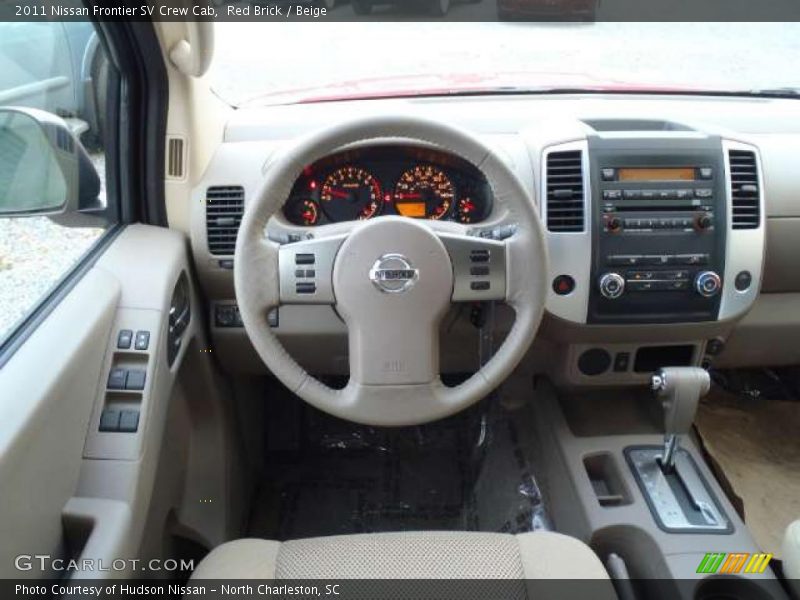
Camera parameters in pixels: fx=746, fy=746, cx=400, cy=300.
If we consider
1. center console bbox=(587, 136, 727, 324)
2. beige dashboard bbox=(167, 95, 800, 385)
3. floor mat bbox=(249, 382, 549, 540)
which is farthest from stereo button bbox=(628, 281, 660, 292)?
floor mat bbox=(249, 382, 549, 540)

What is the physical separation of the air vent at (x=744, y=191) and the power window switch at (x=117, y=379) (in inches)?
62.9

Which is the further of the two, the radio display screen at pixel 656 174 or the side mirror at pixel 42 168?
the radio display screen at pixel 656 174

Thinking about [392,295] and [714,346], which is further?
[714,346]

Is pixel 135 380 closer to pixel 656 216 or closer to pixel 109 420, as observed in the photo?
pixel 109 420

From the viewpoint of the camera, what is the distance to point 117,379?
165 cm

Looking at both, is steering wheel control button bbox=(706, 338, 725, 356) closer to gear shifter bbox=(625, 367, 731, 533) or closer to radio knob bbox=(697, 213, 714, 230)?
gear shifter bbox=(625, 367, 731, 533)

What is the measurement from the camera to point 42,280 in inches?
65.5

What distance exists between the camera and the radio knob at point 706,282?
201 centimetres

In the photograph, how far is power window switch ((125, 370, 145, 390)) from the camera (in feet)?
5.42

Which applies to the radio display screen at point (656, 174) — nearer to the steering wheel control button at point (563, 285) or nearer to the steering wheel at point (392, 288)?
the steering wheel control button at point (563, 285)

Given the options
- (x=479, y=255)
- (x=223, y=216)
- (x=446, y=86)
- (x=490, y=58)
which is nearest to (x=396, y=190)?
(x=479, y=255)

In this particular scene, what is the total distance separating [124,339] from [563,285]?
1122 millimetres

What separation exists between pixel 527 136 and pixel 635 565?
1185mm

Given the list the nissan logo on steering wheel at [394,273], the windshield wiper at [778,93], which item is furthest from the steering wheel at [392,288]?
the windshield wiper at [778,93]
